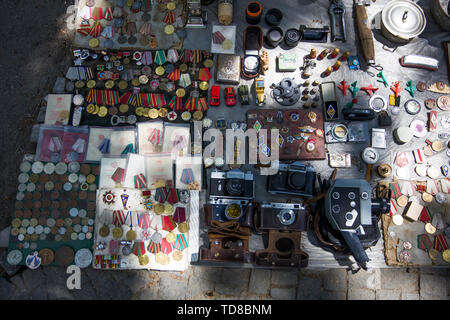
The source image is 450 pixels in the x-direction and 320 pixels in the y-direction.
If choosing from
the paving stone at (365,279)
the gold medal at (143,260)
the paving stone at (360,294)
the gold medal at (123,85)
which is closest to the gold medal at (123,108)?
the gold medal at (123,85)

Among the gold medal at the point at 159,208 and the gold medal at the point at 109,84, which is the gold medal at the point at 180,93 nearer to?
the gold medal at the point at 109,84

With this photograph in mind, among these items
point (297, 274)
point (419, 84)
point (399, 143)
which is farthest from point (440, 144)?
point (297, 274)

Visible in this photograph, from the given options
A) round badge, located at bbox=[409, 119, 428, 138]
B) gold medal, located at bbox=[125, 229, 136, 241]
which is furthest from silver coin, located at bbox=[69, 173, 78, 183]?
round badge, located at bbox=[409, 119, 428, 138]

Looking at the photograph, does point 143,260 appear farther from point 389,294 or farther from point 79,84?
point 389,294

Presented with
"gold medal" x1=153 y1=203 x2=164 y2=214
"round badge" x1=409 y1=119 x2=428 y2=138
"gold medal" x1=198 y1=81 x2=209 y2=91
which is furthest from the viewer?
"gold medal" x1=198 y1=81 x2=209 y2=91

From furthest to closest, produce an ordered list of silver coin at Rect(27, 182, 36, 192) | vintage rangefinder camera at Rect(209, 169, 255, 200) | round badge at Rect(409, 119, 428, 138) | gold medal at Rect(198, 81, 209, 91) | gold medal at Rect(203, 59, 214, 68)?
gold medal at Rect(203, 59, 214, 68), gold medal at Rect(198, 81, 209, 91), round badge at Rect(409, 119, 428, 138), silver coin at Rect(27, 182, 36, 192), vintage rangefinder camera at Rect(209, 169, 255, 200)

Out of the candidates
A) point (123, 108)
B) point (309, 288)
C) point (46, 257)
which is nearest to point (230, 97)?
point (123, 108)

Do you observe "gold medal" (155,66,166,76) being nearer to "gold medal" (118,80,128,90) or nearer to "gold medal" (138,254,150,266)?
"gold medal" (118,80,128,90)
